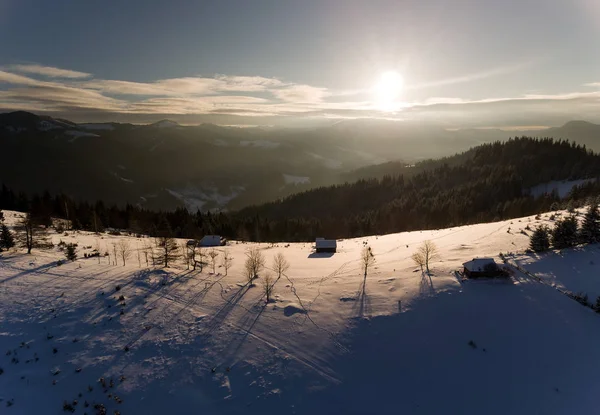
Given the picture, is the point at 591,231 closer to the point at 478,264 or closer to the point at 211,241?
the point at 478,264

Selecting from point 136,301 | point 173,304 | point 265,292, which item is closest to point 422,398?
point 265,292

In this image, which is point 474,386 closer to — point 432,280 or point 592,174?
point 432,280

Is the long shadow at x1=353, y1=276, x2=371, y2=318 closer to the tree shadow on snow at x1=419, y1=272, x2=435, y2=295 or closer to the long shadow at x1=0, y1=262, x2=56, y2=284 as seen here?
the tree shadow on snow at x1=419, y1=272, x2=435, y2=295

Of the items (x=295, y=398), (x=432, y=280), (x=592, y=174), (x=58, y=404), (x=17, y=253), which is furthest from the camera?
(x=592, y=174)

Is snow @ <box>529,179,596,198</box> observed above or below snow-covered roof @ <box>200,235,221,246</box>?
above

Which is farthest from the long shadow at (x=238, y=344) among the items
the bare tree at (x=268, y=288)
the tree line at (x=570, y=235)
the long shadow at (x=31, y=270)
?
the tree line at (x=570, y=235)

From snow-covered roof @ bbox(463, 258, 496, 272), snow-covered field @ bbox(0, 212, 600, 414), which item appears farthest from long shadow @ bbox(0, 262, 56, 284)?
snow-covered roof @ bbox(463, 258, 496, 272)
